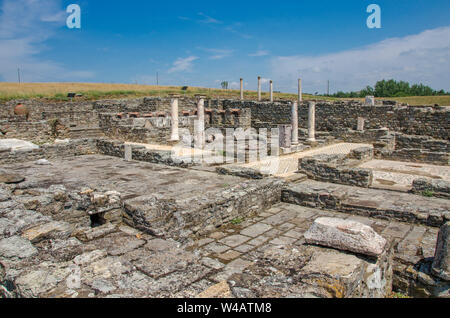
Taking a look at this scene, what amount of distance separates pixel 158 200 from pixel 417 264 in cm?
399

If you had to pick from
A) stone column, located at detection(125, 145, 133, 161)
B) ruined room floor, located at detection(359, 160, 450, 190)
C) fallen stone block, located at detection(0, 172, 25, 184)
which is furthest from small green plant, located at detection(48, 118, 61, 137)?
ruined room floor, located at detection(359, 160, 450, 190)

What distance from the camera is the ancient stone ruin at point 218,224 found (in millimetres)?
3297

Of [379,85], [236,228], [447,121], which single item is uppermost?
[379,85]

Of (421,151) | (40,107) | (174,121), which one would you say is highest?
(40,107)

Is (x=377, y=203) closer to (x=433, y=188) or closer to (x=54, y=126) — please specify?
(x=433, y=188)

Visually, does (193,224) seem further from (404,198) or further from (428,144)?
(428,144)

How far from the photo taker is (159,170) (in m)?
11.6

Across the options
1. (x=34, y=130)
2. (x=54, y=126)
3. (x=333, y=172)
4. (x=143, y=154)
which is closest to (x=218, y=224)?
(x=333, y=172)

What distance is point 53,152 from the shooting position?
45.9 feet

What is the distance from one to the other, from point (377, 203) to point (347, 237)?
14.2 ft

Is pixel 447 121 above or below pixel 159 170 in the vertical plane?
above

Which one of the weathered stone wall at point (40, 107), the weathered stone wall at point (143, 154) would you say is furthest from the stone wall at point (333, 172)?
the weathered stone wall at point (40, 107)

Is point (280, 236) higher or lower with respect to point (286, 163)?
lower
